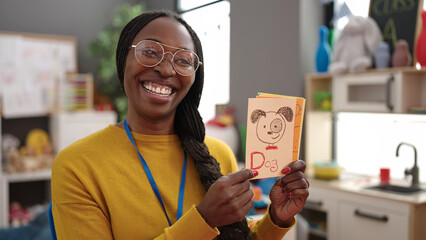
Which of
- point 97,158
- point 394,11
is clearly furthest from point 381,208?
point 97,158

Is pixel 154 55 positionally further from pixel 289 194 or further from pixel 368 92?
pixel 368 92

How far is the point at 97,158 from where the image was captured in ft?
3.50

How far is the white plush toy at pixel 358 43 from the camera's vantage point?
2797 millimetres

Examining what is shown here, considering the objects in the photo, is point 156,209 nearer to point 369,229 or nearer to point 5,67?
point 369,229

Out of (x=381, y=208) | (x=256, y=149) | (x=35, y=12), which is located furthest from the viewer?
(x=35, y=12)

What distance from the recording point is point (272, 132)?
1.02 metres

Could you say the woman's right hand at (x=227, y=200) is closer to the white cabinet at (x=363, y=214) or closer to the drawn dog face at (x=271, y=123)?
the drawn dog face at (x=271, y=123)

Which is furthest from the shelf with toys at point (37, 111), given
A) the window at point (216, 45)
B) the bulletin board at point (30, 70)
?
the window at point (216, 45)

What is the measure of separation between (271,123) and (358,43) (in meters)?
2.09

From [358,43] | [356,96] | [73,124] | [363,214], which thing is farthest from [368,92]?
[73,124]

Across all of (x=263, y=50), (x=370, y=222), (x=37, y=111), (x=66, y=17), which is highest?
(x=66, y=17)

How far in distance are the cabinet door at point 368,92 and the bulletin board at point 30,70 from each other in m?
3.03

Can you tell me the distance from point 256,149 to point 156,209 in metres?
0.31

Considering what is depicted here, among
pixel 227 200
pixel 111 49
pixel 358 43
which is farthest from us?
pixel 111 49
